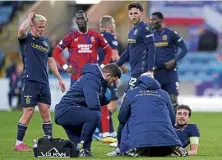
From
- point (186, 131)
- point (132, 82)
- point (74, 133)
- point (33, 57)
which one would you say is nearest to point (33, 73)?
point (33, 57)

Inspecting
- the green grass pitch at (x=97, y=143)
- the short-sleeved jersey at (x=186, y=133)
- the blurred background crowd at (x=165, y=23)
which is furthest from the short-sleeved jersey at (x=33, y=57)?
the blurred background crowd at (x=165, y=23)

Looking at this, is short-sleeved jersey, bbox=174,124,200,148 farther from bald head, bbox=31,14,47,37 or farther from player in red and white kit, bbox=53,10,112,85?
player in red and white kit, bbox=53,10,112,85

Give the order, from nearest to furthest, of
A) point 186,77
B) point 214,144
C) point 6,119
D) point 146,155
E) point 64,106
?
point 146,155
point 64,106
point 214,144
point 6,119
point 186,77

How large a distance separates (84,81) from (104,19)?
5.63 meters

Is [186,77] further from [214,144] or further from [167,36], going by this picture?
[214,144]

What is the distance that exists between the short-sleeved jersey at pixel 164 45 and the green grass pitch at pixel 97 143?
5.89 feet

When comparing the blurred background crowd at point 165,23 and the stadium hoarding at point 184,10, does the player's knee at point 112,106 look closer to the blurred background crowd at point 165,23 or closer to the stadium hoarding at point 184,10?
the blurred background crowd at point 165,23

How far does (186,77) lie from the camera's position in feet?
104

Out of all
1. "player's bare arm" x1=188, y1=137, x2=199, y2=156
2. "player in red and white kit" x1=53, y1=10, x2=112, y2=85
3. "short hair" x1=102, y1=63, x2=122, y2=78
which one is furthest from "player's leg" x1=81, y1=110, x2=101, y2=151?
"player in red and white kit" x1=53, y1=10, x2=112, y2=85

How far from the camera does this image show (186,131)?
41.7 feet

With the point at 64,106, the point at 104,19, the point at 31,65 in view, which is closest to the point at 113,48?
the point at 104,19

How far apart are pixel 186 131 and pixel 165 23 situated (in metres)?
20.6

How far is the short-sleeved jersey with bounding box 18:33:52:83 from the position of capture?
559 inches

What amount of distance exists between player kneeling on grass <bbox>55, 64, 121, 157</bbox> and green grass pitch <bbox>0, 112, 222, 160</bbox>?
1.30 feet
